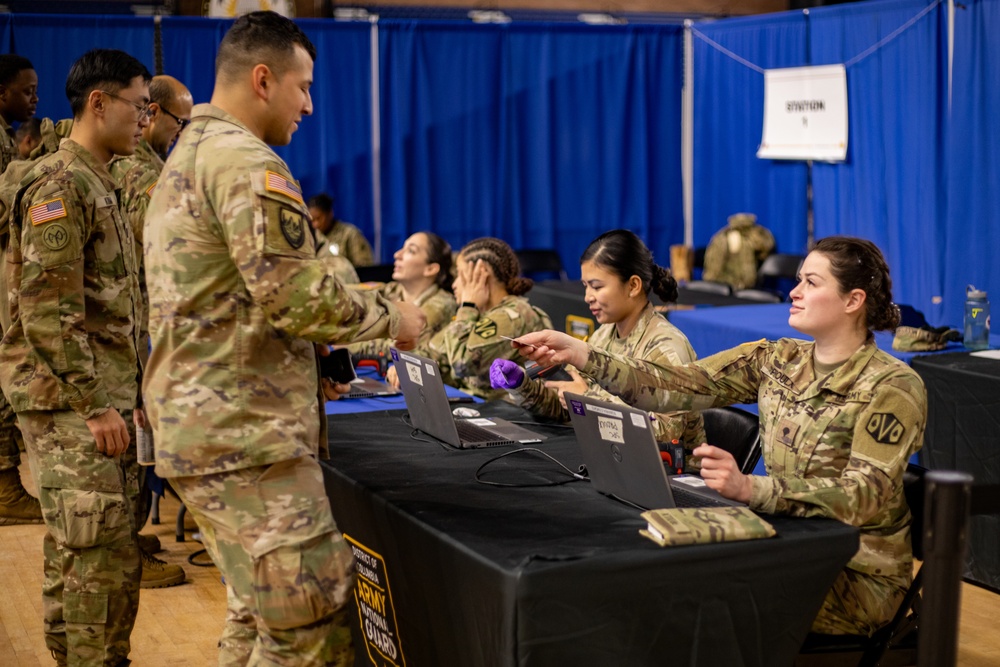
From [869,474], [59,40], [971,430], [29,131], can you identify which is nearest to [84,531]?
[869,474]

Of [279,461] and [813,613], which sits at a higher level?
[279,461]

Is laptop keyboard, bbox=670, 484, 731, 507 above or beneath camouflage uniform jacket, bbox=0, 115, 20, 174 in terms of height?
beneath

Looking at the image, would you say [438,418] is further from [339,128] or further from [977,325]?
[339,128]

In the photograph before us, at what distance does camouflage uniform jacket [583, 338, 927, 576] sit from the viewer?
228cm

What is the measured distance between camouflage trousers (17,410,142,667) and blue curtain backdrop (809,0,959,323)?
560 cm

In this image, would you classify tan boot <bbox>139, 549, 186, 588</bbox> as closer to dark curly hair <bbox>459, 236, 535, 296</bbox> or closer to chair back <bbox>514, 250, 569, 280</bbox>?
dark curly hair <bbox>459, 236, 535, 296</bbox>

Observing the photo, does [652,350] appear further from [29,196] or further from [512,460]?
[29,196]

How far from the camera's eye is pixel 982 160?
679 centimetres

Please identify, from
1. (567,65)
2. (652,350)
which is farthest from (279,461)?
(567,65)

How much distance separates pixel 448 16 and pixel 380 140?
139 cm

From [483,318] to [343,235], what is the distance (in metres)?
4.27

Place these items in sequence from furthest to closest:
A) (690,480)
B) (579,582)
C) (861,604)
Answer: (690,480)
(861,604)
(579,582)

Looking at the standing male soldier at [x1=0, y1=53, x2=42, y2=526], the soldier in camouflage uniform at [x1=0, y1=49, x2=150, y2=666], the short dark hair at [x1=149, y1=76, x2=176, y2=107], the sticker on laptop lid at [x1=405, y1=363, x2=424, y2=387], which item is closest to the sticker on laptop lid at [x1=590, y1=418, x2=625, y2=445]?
the sticker on laptop lid at [x1=405, y1=363, x2=424, y2=387]

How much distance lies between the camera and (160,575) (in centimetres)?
408
